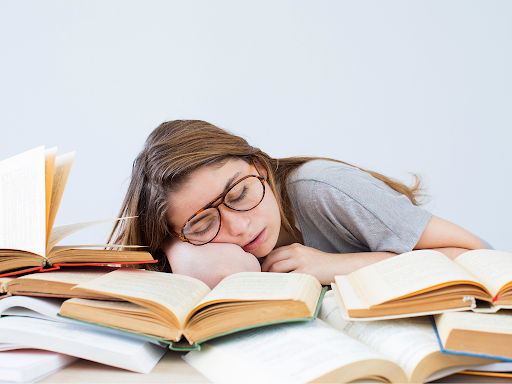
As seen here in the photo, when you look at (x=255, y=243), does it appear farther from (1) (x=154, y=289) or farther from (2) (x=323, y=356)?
(2) (x=323, y=356)

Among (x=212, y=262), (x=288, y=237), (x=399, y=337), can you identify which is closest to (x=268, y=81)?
(x=288, y=237)

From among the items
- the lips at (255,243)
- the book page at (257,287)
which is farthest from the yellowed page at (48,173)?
the lips at (255,243)

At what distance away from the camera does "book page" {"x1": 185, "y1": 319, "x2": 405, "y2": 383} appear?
42cm

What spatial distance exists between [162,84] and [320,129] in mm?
1138

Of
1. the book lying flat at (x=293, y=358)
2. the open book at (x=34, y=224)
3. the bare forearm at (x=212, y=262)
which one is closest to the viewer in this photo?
the book lying flat at (x=293, y=358)

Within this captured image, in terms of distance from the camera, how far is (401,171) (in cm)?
251

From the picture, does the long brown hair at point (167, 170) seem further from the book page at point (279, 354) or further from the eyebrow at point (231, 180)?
the book page at point (279, 354)

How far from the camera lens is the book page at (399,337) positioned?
0.45 meters

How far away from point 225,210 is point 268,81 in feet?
5.93

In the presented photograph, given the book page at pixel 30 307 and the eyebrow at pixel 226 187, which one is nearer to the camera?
the book page at pixel 30 307

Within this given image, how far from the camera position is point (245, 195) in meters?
1.07

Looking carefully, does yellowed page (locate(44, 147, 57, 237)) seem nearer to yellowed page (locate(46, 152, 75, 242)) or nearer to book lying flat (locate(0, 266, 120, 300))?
yellowed page (locate(46, 152, 75, 242))

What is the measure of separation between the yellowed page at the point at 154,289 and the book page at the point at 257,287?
4cm

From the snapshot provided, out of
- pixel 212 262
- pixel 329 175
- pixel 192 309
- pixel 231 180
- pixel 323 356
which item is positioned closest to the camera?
pixel 323 356
